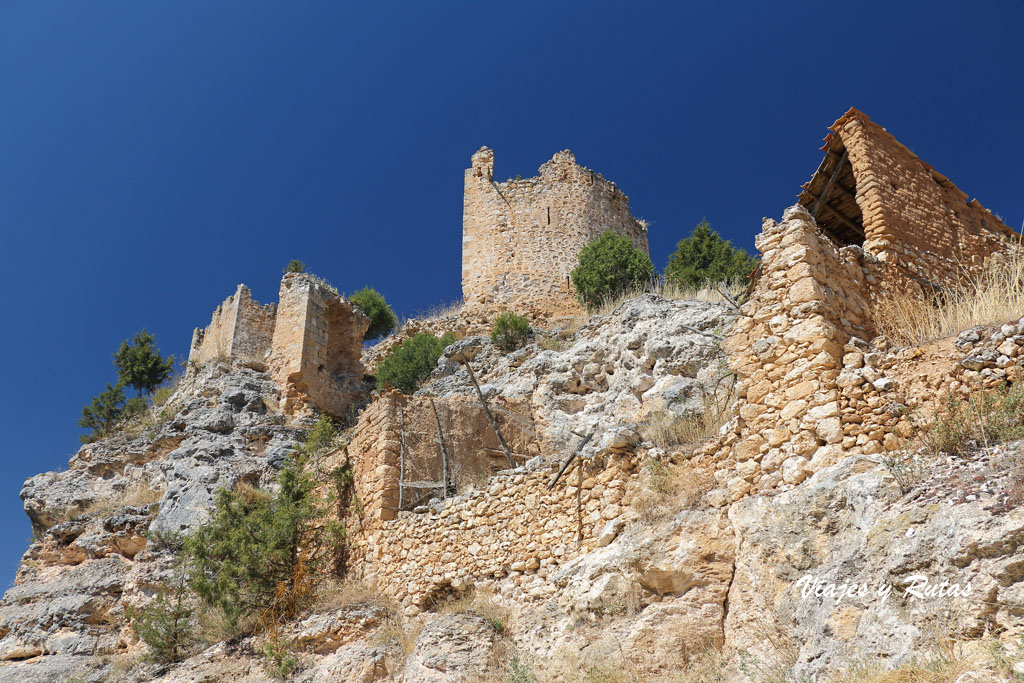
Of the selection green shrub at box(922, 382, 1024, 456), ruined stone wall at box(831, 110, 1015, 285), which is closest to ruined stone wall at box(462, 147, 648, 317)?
ruined stone wall at box(831, 110, 1015, 285)

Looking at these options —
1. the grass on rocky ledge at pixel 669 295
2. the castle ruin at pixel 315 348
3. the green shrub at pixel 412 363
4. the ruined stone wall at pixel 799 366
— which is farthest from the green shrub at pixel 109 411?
the ruined stone wall at pixel 799 366

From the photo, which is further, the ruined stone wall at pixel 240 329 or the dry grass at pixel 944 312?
the ruined stone wall at pixel 240 329

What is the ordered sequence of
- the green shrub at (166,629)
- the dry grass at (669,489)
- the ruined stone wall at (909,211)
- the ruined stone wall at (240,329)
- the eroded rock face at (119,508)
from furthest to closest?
the ruined stone wall at (240,329)
the eroded rock face at (119,508)
the green shrub at (166,629)
the ruined stone wall at (909,211)
the dry grass at (669,489)

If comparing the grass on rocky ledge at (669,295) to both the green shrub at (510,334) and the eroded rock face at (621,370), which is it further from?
the eroded rock face at (621,370)

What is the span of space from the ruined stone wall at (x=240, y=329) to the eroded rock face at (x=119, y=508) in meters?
4.67

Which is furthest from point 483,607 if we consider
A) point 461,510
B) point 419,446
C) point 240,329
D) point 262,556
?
point 240,329

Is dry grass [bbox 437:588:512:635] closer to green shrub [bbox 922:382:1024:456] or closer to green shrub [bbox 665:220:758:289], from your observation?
green shrub [bbox 922:382:1024:456]

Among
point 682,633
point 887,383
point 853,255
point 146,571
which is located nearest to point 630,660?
point 682,633

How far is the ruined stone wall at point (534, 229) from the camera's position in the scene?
72.3 ft

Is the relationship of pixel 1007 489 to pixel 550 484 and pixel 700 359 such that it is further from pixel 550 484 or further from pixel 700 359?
pixel 700 359

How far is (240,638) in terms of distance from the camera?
9797 mm

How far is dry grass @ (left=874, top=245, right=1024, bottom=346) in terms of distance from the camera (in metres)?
6.50

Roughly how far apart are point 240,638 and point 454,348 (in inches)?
336

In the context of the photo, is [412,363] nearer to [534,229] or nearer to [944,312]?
[534,229]
